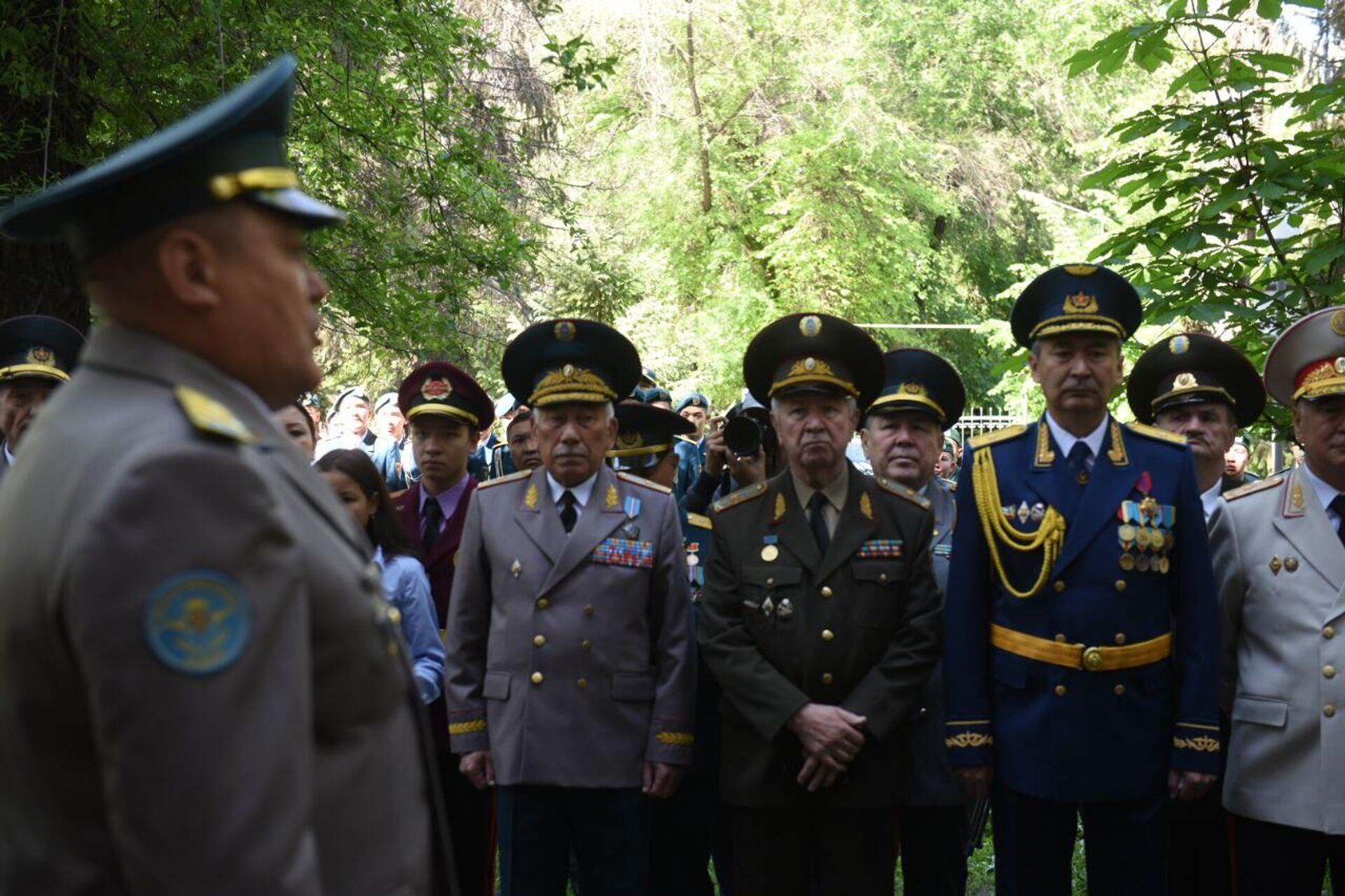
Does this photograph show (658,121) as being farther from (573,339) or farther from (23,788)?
(23,788)

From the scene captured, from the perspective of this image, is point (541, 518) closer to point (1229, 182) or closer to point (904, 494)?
point (904, 494)

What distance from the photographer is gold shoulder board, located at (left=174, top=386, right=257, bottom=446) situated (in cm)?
161

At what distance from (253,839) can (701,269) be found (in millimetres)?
27412

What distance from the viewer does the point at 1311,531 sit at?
14.0 feet

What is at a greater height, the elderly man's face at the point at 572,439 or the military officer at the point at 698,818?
the elderly man's face at the point at 572,439

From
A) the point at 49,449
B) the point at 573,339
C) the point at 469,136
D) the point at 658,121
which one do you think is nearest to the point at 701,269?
the point at 658,121

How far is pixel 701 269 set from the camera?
2858cm

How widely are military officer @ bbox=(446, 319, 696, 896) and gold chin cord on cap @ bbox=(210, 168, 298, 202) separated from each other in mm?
2922

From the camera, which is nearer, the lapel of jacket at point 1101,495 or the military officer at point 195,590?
the military officer at point 195,590

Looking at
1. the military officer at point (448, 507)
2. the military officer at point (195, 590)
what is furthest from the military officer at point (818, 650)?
the military officer at point (195, 590)

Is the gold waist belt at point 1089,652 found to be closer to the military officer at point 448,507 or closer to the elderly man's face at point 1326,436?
the elderly man's face at point 1326,436

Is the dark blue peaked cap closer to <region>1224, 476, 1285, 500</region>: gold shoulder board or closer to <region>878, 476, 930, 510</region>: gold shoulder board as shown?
<region>878, 476, 930, 510</region>: gold shoulder board

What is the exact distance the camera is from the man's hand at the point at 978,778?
415 centimetres

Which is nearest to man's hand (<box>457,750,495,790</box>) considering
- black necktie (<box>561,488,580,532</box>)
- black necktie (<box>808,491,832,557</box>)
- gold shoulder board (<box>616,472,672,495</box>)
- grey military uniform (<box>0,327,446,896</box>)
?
black necktie (<box>561,488,580,532</box>)
